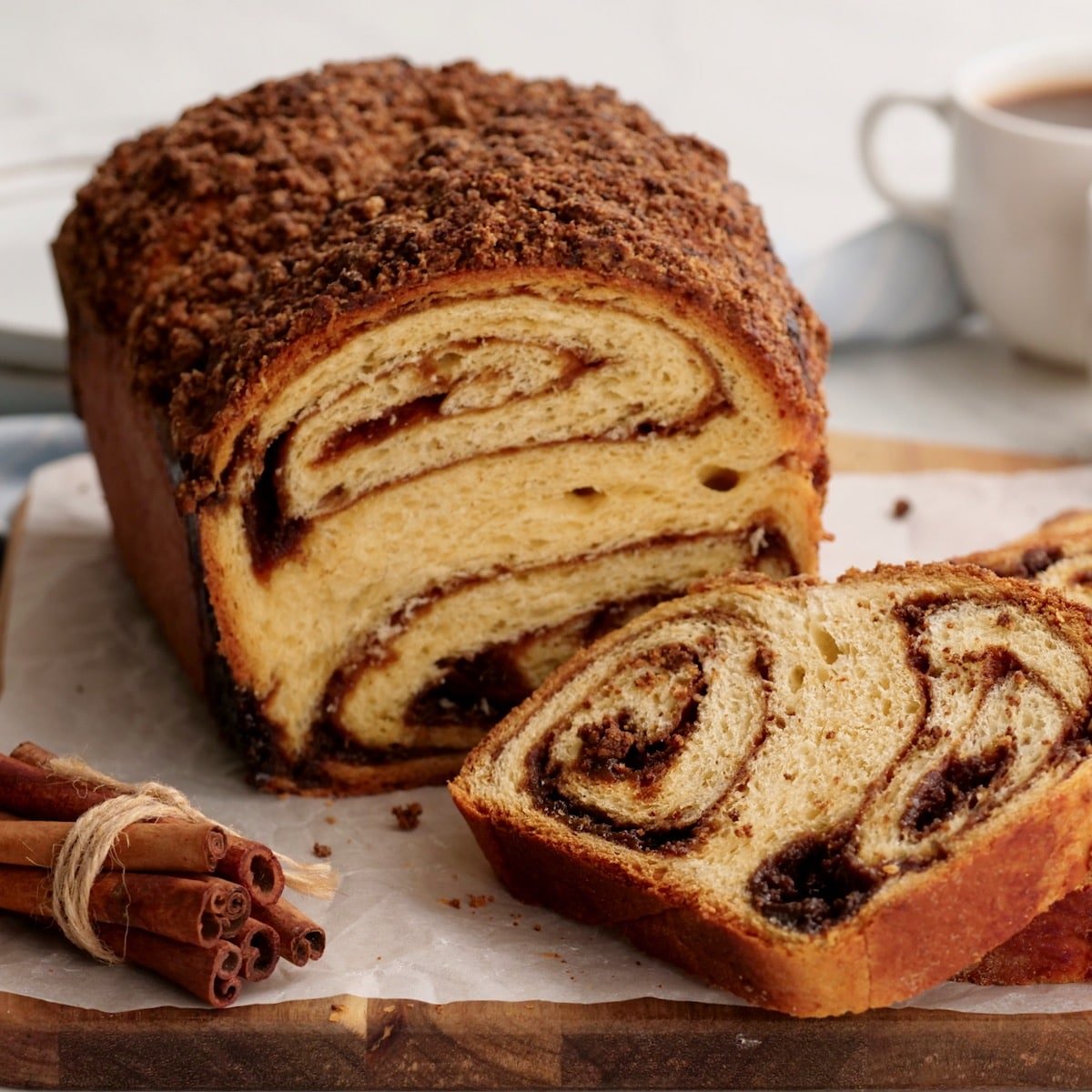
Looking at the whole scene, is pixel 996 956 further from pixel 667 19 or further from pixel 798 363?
pixel 667 19

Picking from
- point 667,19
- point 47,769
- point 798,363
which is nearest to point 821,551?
point 798,363

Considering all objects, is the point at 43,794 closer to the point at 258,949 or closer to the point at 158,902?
the point at 158,902

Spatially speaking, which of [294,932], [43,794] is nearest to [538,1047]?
[294,932]

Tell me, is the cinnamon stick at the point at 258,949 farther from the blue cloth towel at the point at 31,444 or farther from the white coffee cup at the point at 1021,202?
the white coffee cup at the point at 1021,202

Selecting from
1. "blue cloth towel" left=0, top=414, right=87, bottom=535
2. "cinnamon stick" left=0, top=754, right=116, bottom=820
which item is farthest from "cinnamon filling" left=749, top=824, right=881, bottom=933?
"blue cloth towel" left=0, top=414, right=87, bottom=535

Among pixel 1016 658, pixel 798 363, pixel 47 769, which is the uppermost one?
pixel 798 363

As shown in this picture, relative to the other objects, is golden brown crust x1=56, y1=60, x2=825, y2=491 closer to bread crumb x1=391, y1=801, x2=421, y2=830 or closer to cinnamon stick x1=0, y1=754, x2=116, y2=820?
cinnamon stick x1=0, y1=754, x2=116, y2=820
